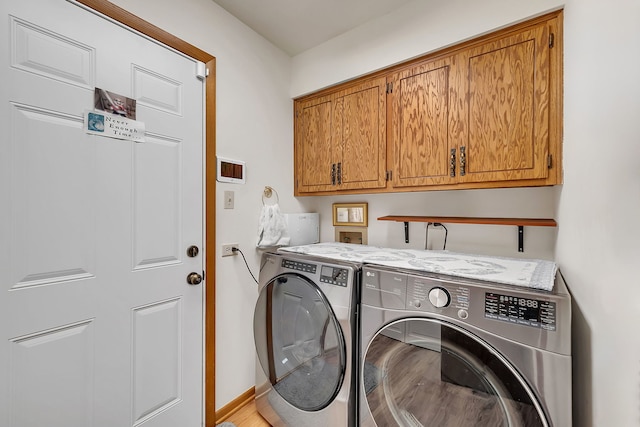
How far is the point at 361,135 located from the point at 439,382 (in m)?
1.43

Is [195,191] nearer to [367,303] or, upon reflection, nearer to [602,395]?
[367,303]

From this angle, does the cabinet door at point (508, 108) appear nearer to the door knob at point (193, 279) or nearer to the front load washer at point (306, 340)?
the front load washer at point (306, 340)

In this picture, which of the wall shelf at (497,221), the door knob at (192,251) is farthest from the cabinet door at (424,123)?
the door knob at (192,251)

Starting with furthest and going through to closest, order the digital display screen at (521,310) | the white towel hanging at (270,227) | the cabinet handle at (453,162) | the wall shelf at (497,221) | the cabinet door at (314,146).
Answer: the cabinet door at (314,146) → the white towel hanging at (270,227) → the cabinet handle at (453,162) → the wall shelf at (497,221) → the digital display screen at (521,310)

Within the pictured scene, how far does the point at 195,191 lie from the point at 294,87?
47.7 inches

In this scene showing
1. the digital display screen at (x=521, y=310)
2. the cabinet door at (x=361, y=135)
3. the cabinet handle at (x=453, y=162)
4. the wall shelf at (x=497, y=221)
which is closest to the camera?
the digital display screen at (x=521, y=310)

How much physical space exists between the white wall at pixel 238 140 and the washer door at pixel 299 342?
0.20 meters

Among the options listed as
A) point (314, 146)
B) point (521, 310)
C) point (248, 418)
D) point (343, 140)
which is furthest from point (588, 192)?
point (248, 418)

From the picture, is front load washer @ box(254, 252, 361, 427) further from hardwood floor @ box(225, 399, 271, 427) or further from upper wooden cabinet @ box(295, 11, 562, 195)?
upper wooden cabinet @ box(295, 11, 562, 195)

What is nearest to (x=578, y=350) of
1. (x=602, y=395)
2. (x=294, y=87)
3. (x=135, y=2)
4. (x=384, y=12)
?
(x=602, y=395)

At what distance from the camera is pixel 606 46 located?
69cm

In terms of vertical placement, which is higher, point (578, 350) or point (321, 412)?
point (578, 350)

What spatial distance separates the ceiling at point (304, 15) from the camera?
1.59 m

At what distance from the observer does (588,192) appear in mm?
827
